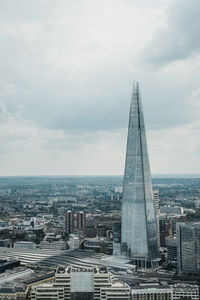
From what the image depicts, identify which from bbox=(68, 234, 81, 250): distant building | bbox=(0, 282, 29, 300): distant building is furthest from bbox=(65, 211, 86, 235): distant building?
bbox=(0, 282, 29, 300): distant building

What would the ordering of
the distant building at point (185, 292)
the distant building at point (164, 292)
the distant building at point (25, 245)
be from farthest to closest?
the distant building at point (25, 245) → the distant building at point (185, 292) → the distant building at point (164, 292)

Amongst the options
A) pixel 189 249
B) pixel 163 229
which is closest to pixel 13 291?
pixel 189 249

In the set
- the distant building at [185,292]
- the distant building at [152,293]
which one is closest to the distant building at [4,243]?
the distant building at [152,293]

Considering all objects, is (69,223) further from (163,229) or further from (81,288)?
(81,288)

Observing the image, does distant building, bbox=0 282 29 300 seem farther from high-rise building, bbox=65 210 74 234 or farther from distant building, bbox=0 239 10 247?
high-rise building, bbox=65 210 74 234

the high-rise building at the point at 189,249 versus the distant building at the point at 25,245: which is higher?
the high-rise building at the point at 189,249

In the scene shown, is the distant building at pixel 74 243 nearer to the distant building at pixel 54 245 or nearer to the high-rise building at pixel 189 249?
the distant building at pixel 54 245

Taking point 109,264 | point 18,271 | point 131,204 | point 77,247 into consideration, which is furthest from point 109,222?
point 18,271
